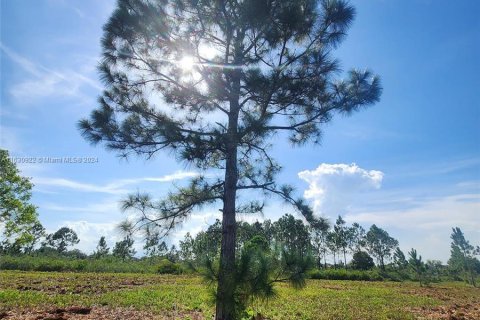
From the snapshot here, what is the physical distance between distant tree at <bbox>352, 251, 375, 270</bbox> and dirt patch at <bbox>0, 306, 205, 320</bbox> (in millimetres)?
46965

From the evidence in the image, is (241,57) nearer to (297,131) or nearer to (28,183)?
(297,131)

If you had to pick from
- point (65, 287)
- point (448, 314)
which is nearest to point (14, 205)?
point (65, 287)

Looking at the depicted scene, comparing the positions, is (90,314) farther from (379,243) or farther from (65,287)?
(379,243)

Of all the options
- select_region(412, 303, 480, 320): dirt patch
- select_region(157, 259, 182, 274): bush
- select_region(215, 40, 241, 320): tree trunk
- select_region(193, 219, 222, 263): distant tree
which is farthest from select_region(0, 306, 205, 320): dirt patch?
select_region(157, 259, 182, 274): bush

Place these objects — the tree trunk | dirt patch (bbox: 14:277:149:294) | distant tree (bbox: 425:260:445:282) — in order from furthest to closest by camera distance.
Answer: distant tree (bbox: 425:260:445:282)
dirt patch (bbox: 14:277:149:294)
the tree trunk

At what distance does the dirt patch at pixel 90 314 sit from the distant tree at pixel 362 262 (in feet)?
154

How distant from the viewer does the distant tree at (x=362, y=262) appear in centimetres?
4712

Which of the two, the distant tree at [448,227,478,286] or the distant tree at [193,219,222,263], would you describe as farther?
the distant tree at [448,227,478,286]

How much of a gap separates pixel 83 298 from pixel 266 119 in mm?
7789

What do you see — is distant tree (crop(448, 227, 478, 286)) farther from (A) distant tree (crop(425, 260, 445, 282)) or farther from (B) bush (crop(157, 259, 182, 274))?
(B) bush (crop(157, 259, 182, 274))

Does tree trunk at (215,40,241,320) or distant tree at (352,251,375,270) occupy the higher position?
tree trunk at (215,40,241,320)

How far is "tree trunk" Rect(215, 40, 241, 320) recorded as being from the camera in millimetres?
3957

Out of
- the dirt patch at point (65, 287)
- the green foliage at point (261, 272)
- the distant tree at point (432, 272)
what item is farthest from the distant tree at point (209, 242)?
the distant tree at point (432, 272)

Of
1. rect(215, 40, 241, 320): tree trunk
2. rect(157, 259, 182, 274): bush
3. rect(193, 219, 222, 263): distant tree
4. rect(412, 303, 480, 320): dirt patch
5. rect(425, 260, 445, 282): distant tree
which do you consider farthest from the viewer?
rect(425, 260, 445, 282): distant tree
